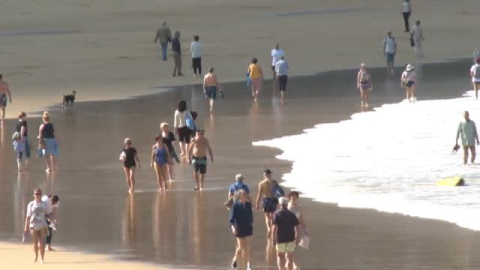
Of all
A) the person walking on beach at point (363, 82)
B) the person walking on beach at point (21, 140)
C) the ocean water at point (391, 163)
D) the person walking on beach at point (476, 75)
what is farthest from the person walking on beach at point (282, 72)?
the person walking on beach at point (21, 140)

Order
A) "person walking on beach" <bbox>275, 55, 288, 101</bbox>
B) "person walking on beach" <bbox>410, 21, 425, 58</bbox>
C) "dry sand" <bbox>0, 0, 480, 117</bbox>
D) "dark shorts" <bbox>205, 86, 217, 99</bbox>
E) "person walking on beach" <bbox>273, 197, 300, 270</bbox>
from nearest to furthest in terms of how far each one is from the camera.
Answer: "person walking on beach" <bbox>273, 197, 300, 270</bbox> → "dark shorts" <bbox>205, 86, 217, 99</bbox> → "person walking on beach" <bbox>275, 55, 288, 101</bbox> → "dry sand" <bbox>0, 0, 480, 117</bbox> → "person walking on beach" <bbox>410, 21, 425, 58</bbox>

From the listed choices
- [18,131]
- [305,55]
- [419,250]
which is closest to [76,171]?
[18,131]

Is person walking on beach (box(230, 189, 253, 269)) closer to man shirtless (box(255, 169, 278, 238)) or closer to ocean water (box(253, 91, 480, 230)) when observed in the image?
man shirtless (box(255, 169, 278, 238))

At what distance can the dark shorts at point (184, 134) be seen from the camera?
31031 millimetres

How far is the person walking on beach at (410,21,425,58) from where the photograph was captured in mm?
51750

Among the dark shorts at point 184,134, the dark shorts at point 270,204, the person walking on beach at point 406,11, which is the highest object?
the person walking on beach at point 406,11

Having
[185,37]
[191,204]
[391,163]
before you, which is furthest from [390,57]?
[191,204]

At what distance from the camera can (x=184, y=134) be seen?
31.1 meters

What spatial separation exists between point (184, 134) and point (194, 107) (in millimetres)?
10167

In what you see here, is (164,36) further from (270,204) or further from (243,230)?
(243,230)

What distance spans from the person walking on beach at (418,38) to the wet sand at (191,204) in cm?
914

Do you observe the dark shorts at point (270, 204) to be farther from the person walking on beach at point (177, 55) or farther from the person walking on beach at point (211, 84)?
the person walking on beach at point (177, 55)

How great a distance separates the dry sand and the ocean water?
9.91 meters

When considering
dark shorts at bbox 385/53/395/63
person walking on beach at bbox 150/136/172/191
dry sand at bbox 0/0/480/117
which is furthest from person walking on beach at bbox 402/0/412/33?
person walking on beach at bbox 150/136/172/191
